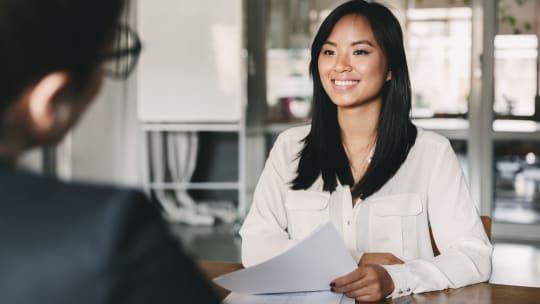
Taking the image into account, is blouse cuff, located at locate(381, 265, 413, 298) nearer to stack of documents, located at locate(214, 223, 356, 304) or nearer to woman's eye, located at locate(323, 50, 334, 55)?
stack of documents, located at locate(214, 223, 356, 304)

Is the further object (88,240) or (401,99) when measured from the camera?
(401,99)

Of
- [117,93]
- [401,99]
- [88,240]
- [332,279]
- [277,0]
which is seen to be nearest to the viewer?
[88,240]

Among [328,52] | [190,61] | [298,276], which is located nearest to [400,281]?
[298,276]

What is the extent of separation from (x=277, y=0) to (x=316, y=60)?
153 inches

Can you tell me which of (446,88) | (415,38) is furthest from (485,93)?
(415,38)

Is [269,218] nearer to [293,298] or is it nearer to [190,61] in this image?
[293,298]

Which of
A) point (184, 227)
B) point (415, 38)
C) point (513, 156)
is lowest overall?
point (184, 227)

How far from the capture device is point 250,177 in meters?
5.60

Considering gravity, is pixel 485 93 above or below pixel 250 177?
above

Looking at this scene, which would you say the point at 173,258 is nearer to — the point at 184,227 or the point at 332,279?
the point at 332,279

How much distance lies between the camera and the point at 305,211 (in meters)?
1.70

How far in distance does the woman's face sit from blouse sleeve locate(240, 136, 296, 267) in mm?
226

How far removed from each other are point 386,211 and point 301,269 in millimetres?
538

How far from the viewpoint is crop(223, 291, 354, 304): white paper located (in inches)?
46.1
